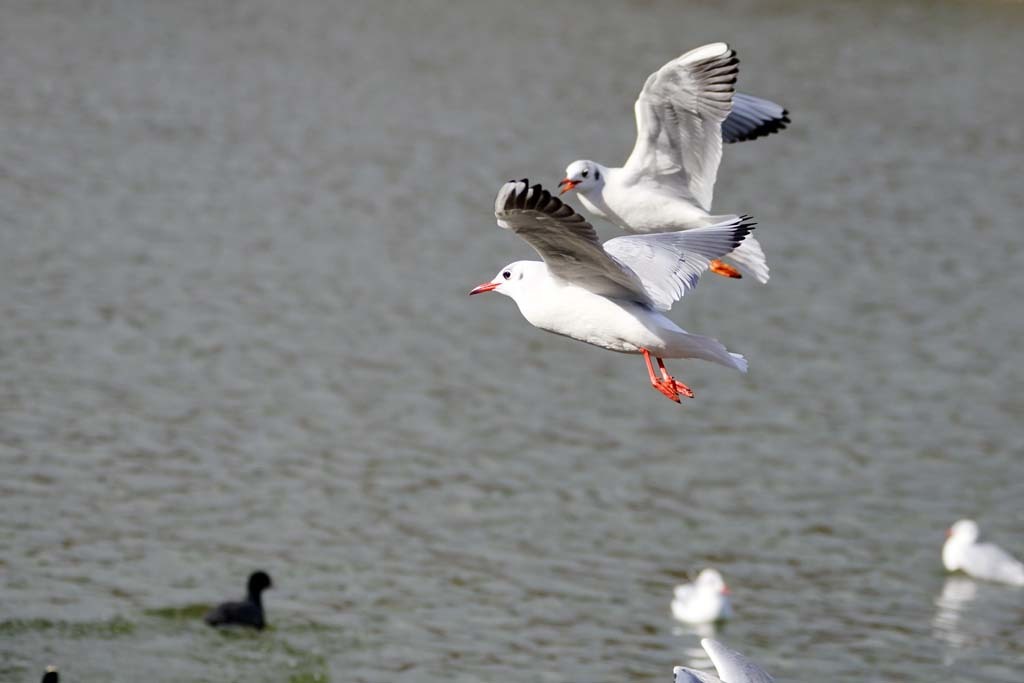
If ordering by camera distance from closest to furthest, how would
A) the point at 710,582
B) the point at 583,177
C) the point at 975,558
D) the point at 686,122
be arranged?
the point at 583,177 < the point at 686,122 < the point at 710,582 < the point at 975,558

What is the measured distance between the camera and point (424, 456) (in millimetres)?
16906

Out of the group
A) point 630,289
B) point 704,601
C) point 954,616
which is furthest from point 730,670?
point 954,616

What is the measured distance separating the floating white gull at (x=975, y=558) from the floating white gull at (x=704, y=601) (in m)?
2.52

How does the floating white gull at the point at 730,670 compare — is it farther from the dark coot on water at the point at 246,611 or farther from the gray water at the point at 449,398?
the dark coot on water at the point at 246,611

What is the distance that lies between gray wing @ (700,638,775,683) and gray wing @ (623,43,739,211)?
252 centimetres

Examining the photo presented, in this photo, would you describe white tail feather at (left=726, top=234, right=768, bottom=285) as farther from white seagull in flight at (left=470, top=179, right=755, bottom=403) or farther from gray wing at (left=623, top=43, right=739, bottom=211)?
white seagull in flight at (left=470, top=179, right=755, bottom=403)

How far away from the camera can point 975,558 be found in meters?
15.6

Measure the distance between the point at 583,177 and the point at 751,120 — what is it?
168 cm

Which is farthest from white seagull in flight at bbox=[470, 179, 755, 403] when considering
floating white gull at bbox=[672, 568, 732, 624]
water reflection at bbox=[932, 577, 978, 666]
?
water reflection at bbox=[932, 577, 978, 666]

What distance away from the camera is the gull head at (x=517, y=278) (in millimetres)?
8328

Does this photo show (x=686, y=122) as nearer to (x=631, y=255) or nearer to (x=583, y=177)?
(x=583, y=177)

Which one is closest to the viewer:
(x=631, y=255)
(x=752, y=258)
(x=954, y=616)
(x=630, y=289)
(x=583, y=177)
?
(x=630, y=289)

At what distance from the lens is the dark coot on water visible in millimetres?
13367

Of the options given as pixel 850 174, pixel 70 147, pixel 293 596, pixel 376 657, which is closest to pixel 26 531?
pixel 293 596
